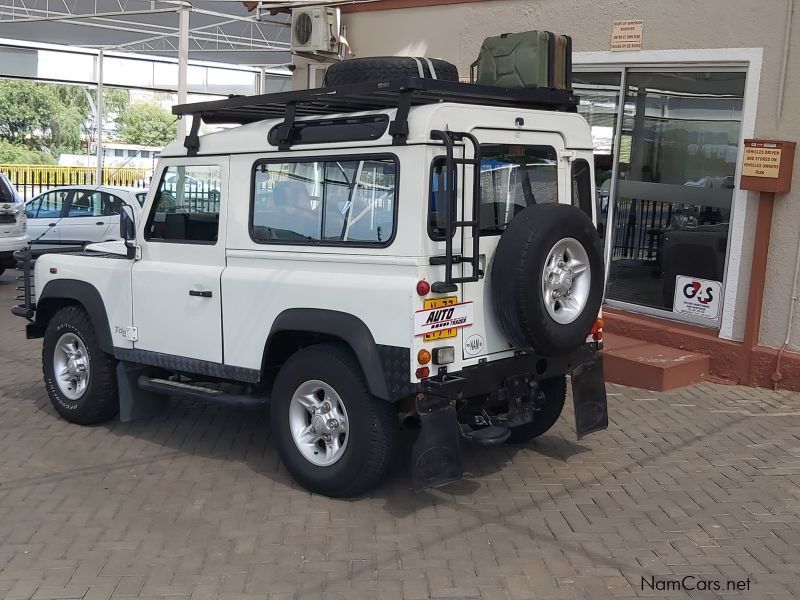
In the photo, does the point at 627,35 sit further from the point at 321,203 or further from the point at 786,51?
the point at 321,203

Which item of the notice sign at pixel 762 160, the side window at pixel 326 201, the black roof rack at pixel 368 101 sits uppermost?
the black roof rack at pixel 368 101

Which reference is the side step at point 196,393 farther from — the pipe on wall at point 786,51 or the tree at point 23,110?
the tree at point 23,110

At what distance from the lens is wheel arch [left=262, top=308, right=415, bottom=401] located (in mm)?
4707

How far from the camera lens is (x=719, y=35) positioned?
25.9ft

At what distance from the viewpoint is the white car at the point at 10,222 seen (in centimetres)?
1351

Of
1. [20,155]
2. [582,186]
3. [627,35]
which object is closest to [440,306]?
[582,186]

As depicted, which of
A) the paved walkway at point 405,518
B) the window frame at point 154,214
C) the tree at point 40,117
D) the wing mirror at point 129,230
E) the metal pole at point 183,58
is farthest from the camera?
the tree at point 40,117

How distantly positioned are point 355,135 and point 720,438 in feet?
11.4

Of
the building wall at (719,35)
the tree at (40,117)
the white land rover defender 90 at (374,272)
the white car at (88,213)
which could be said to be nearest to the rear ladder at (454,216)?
the white land rover defender 90 at (374,272)

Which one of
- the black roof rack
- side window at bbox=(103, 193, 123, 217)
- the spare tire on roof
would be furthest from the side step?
side window at bbox=(103, 193, 123, 217)

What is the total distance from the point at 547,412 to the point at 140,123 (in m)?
70.1

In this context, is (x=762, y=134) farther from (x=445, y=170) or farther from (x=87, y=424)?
(x=87, y=424)

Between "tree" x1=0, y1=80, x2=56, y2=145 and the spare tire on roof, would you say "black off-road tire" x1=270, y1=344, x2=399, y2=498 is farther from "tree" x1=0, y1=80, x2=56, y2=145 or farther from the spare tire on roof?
"tree" x1=0, y1=80, x2=56, y2=145

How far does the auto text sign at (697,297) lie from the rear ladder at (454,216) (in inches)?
159
